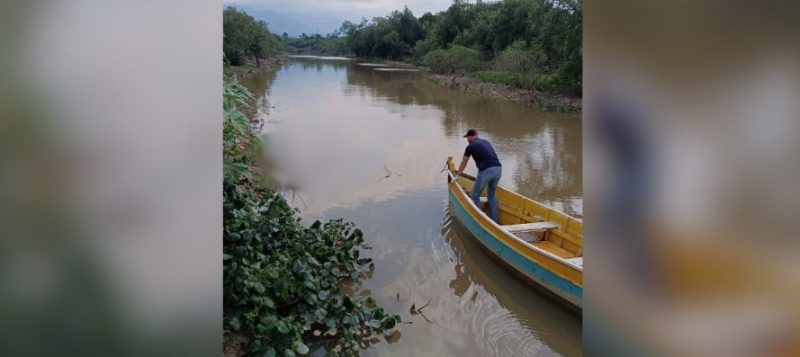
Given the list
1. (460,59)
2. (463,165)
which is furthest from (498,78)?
(463,165)

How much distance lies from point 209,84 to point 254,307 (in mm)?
2758

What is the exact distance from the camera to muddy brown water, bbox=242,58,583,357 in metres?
4.48

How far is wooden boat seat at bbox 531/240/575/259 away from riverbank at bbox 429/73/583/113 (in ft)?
43.9

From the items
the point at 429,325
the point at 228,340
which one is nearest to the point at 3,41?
the point at 228,340

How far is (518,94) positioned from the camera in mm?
22719

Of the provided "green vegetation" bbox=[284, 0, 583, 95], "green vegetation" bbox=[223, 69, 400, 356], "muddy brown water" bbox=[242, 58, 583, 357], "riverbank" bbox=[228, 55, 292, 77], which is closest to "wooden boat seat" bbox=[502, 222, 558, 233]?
"muddy brown water" bbox=[242, 58, 583, 357]

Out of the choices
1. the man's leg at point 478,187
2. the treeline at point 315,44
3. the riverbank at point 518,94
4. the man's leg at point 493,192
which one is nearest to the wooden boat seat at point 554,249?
the man's leg at point 493,192

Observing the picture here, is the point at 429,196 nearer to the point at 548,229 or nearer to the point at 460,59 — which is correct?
the point at 548,229

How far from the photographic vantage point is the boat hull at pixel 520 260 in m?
4.50

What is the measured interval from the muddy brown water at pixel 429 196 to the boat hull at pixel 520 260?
0.43 feet

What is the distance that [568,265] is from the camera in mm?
4395

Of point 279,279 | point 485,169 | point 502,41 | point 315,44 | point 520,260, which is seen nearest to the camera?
point 279,279

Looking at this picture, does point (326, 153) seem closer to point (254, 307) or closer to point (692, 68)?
point (254, 307)

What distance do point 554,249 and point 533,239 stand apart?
252 mm
